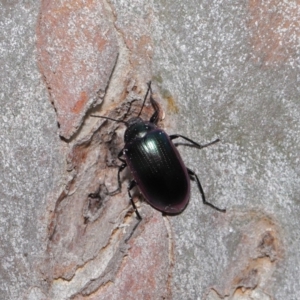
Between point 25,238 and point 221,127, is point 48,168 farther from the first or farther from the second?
point 221,127

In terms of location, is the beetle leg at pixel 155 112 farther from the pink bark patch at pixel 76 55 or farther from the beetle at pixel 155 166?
the pink bark patch at pixel 76 55

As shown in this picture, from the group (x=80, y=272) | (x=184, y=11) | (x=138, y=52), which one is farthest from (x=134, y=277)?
(x=184, y=11)

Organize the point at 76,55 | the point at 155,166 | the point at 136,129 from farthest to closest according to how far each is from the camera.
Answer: the point at 155,166 < the point at 136,129 < the point at 76,55

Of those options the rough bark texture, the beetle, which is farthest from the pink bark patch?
the beetle

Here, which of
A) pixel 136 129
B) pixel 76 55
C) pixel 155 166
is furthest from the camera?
pixel 155 166

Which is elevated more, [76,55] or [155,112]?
[76,55]

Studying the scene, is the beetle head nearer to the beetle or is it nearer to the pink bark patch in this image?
the beetle

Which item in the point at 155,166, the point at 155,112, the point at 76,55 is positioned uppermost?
the point at 76,55

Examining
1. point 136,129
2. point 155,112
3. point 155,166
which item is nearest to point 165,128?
point 155,112

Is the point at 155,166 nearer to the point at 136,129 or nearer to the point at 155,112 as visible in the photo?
the point at 136,129
